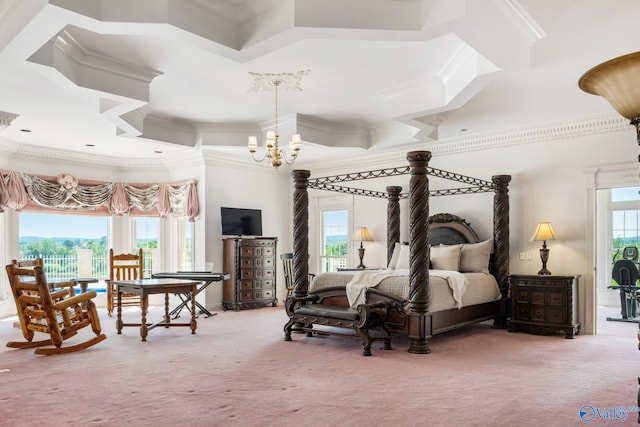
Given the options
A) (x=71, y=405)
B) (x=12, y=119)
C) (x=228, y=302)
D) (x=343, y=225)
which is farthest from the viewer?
(x=343, y=225)

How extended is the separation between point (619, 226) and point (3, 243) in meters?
11.0

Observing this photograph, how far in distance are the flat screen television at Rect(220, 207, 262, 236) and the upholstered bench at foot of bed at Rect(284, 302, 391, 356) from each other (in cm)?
331

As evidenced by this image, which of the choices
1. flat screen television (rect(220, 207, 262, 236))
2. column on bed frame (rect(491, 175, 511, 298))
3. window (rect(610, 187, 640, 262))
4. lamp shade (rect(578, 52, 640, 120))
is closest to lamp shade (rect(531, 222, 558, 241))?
column on bed frame (rect(491, 175, 511, 298))

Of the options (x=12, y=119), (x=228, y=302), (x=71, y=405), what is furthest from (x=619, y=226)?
(x=12, y=119)

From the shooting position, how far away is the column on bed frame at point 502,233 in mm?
6648

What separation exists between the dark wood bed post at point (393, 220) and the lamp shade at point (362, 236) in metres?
0.57

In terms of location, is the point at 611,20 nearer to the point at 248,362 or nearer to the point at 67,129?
the point at 248,362

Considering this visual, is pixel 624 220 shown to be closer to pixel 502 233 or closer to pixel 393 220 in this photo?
pixel 502 233

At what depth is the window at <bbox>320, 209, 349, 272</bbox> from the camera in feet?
29.7

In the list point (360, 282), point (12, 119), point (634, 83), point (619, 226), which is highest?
point (12, 119)

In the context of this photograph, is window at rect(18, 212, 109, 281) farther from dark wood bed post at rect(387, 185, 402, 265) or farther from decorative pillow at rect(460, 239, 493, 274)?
decorative pillow at rect(460, 239, 493, 274)

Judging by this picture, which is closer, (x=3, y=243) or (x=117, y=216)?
(x=3, y=243)

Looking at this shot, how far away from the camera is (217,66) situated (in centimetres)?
488

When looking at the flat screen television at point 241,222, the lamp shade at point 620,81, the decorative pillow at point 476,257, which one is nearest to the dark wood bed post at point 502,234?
the decorative pillow at point 476,257
